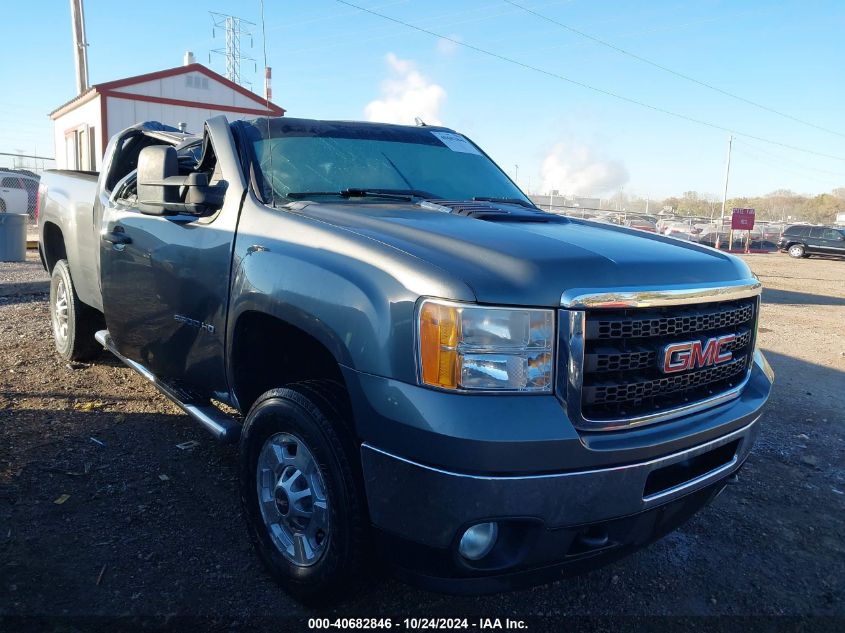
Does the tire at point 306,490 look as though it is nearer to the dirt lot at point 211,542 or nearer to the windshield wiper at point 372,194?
the dirt lot at point 211,542

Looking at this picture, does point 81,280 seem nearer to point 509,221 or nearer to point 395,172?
point 395,172

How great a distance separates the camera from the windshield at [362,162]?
10.6 ft

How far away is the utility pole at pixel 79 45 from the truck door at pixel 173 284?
17220mm

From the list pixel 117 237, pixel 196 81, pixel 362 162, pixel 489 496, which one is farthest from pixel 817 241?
pixel 489 496

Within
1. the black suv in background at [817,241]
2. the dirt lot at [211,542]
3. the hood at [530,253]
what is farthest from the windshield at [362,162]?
the black suv in background at [817,241]

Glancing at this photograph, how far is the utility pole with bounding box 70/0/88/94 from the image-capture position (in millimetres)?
18141

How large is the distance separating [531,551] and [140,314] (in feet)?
8.72

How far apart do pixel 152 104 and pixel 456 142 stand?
18629mm

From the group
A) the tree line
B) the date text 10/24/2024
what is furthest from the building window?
the tree line

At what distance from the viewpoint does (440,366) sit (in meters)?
2.01

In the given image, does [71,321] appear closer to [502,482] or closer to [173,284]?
[173,284]

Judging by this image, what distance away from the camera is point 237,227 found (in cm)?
297

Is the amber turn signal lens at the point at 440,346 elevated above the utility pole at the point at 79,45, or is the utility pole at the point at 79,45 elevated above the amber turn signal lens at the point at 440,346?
the utility pole at the point at 79,45

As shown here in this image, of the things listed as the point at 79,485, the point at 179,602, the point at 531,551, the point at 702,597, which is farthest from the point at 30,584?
the point at 702,597
